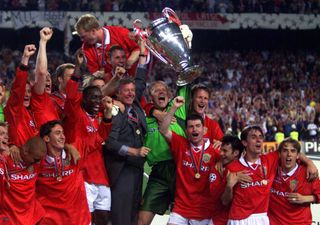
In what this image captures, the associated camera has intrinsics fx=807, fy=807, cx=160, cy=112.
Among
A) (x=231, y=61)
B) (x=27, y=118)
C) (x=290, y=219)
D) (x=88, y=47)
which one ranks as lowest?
(x=290, y=219)

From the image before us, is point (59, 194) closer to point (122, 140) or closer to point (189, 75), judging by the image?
point (122, 140)

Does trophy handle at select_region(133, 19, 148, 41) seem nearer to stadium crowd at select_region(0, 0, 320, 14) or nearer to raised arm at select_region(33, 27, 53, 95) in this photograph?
raised arm at select_region(33, 27, 53, 95)

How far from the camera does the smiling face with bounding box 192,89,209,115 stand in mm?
7441

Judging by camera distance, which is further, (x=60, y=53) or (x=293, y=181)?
(x=60, y=53)

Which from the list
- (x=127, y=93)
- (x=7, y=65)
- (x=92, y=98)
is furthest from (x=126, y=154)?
(x=7, y=65)

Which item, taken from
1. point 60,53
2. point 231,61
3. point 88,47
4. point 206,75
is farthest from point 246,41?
point 88,47

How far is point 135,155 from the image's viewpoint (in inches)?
282

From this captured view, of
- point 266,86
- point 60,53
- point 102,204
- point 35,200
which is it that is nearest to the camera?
point 35,200

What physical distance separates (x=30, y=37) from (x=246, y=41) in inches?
295

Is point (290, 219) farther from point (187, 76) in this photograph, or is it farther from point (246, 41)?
point (246, 41)

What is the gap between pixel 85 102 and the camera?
22.7 feet

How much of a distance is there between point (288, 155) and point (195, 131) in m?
0.86

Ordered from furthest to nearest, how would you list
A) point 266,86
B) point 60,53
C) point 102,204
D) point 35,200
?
point 60,53
point 266,86
point 102,204
point 35,200

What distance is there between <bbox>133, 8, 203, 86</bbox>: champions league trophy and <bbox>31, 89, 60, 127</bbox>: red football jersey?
3.65 ft
